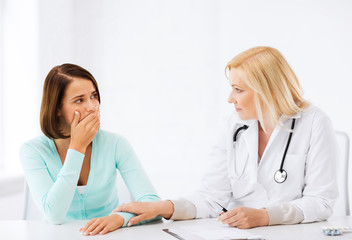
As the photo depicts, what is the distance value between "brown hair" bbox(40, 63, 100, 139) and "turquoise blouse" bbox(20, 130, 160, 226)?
81 millimetres

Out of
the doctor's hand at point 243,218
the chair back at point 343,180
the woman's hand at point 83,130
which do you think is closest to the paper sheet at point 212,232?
the doctor's hand at point 243,218

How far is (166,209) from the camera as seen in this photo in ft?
5.23

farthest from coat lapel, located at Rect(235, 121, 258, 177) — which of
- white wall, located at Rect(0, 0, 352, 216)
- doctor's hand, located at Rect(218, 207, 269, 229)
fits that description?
white wall, located at Rect(0, 0, 352, 216)

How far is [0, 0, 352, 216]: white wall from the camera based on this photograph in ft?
10.5

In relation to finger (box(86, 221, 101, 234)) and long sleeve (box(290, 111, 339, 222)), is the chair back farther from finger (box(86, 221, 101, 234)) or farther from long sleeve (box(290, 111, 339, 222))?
finger (box(86, 221, 101, 234))

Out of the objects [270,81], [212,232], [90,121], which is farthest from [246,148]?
[90,121]

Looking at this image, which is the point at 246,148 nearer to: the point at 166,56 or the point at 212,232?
the point at 212,232

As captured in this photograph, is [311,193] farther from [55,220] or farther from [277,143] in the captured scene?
[55,220]

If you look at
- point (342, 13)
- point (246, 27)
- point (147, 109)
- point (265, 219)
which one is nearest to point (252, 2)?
point (246, 27)

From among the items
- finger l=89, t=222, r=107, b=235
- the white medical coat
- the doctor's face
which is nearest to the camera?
finger l=89, t=222, r=107, b=235

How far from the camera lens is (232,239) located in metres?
1.27

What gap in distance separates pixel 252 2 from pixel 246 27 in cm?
19

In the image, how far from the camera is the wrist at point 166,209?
158 centimetres

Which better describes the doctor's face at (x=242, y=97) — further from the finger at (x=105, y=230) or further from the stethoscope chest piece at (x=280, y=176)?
the finger at (x=105, y=230)
